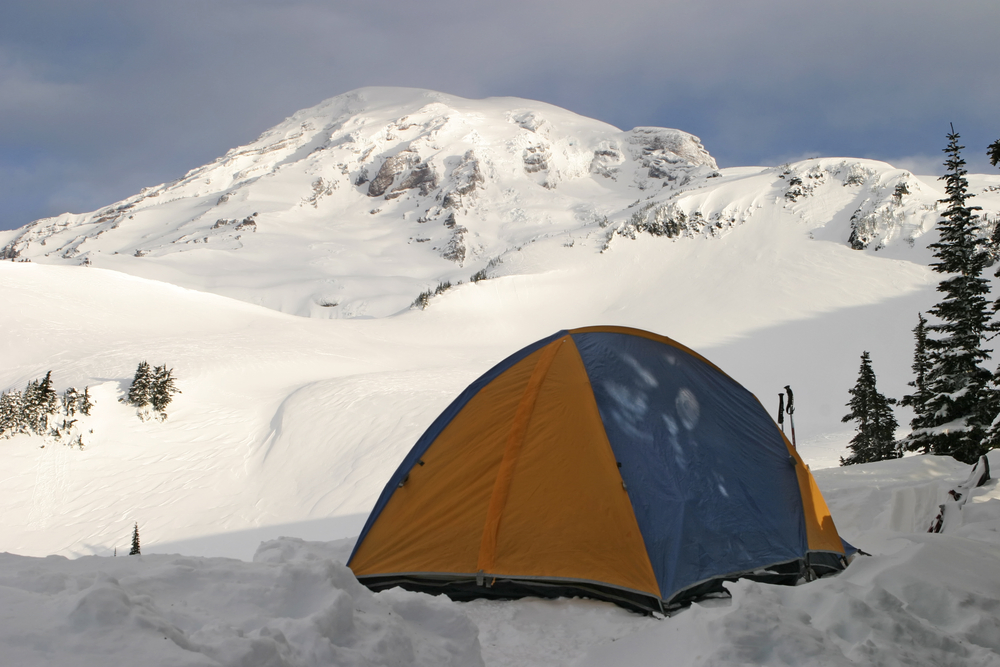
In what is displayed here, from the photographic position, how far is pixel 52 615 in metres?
1.94

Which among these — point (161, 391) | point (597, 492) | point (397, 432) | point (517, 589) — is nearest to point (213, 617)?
point (517, 589)

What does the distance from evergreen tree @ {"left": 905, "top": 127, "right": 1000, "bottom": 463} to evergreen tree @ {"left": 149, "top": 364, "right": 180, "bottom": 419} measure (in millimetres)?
17425

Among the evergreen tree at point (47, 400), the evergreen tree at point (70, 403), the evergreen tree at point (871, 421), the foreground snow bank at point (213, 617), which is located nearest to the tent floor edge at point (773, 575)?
the foreground snow bank at point (213, 617)

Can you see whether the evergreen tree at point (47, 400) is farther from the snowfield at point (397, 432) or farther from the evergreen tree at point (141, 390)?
the evergreen tree at point (141, 390)

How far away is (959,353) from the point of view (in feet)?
39.1

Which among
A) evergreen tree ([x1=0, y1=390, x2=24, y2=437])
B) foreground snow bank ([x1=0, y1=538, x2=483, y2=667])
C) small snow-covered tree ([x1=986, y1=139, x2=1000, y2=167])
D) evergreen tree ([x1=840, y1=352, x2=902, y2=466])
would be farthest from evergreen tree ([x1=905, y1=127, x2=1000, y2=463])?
evergreen tree ([x1=0, y1=390, x2=24, y2=437])

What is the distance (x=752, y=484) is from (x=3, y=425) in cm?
1402

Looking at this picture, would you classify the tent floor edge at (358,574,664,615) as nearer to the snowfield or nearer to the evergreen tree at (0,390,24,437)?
the snowfield

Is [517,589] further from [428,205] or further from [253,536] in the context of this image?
[428,205]

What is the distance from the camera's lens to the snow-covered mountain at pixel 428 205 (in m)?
39.9

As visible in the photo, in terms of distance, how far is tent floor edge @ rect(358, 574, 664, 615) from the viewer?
11.6ft

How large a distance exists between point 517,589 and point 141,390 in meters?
13.1

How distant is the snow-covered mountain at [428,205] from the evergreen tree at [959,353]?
86.0ft

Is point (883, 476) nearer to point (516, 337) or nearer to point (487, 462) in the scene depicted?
point (487, 462)
